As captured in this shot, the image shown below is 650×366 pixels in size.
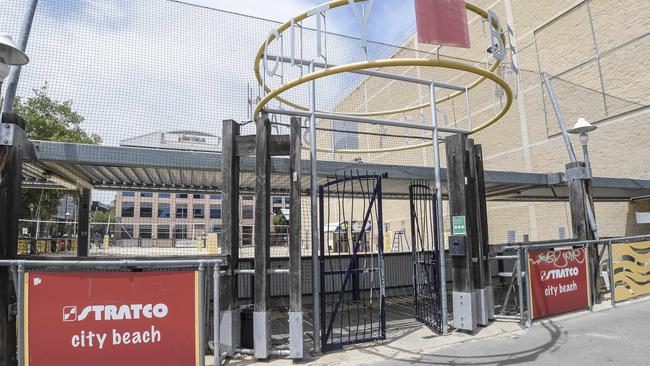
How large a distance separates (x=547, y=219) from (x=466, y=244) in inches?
573

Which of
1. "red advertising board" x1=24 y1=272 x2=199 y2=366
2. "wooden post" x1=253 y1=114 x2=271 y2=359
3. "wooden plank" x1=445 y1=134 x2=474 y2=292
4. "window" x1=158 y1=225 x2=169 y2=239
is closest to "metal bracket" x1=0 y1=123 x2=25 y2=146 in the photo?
"red advertising board" x1=24 y1=272 x2=199 y2=366

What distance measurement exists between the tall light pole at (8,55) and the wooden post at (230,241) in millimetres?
2714

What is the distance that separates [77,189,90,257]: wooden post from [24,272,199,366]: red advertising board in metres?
4.46

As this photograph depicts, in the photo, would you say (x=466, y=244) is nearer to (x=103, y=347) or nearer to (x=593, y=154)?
(x=103, y=347)

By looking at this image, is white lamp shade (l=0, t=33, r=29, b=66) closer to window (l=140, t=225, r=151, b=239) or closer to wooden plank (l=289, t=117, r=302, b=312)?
wooden plank (l=289, t=117, r=302, b=312)

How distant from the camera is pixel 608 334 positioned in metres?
6.51

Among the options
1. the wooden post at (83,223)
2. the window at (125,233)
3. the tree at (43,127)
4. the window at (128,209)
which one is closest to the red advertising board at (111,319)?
the wooden post at (83,223)

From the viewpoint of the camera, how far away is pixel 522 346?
239 inches

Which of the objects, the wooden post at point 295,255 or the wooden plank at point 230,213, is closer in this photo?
the wooden post at point 295,255

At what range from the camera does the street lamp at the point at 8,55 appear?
162 inches

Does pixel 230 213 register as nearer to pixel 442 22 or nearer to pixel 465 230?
pixel 442 22

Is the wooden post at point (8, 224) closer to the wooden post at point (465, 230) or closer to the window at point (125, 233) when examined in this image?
the wooden post at point (465, 230)

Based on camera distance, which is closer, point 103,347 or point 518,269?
point 103,347

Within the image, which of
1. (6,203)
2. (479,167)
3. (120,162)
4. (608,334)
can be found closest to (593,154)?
(479,167)
